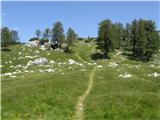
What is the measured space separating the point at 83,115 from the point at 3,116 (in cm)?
1214

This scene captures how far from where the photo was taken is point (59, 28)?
173000 mm

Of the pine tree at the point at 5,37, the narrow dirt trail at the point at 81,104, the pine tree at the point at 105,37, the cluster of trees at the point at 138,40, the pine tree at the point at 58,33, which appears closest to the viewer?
the narrow dirt trail at the point at 81,104

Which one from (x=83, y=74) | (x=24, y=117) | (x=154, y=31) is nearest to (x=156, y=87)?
(x=83, y=74)

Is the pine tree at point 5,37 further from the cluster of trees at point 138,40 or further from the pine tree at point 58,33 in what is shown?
the cluster of trees at point 138,40

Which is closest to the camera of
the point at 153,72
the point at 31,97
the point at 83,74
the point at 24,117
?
the point at 24,117

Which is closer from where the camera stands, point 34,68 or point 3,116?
point 3,116

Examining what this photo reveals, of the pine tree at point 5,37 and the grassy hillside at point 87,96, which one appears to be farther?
the pine tree at point 5,37

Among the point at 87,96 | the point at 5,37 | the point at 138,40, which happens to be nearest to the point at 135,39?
the point at 138,40

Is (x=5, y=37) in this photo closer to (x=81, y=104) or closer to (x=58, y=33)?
(x=58, y=33)

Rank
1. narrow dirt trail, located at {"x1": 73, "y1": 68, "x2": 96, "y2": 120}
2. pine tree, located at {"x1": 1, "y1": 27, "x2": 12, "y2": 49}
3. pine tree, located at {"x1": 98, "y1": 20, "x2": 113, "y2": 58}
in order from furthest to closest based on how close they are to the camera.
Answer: pine tree, located at {"x1": 1, "y1": 27, "x2": 12, "y2": 49}
pine tree, located at {"x1": 98, "y1": 20, "x2": 113, "y2": 58}
narrow dirt trail, located at {"x1": 73, "y1": 68, "x2": 96, "y2": 120}

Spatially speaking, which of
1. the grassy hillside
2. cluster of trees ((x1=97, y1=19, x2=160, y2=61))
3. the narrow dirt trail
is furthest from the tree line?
the narrow dirt trail

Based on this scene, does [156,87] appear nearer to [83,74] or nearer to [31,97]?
[83,74]

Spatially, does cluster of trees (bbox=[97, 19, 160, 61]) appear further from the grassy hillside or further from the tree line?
the grassy hillside

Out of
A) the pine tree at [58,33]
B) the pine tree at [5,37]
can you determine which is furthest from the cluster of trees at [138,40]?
the pine tree at [5,37]
